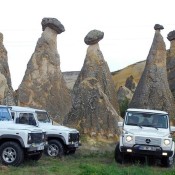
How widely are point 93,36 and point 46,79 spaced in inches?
202

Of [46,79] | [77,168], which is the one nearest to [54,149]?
[77,168]

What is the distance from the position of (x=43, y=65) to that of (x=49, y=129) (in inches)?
744

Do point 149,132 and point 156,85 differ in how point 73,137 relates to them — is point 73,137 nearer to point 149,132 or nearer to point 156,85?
point 149,132

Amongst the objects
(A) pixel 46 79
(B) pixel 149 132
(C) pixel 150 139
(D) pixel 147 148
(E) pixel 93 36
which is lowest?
(D) pixel 147 148

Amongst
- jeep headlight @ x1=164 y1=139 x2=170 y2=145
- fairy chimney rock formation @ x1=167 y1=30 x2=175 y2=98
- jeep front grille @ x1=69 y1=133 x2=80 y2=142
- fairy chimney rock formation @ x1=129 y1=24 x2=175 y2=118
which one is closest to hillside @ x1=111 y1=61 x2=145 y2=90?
fairy chimney rock formation @ x1=167 y1=30 x2=175 y2=98

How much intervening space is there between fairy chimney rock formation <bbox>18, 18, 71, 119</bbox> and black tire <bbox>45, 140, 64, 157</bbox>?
1633 centimetres

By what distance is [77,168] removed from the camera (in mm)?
15477

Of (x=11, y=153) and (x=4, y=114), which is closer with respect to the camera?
(x=11, y=153)

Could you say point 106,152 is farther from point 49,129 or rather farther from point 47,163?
point 47,163

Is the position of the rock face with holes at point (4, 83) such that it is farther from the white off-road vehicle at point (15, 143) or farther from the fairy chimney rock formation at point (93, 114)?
the white off-road vehicle at point (15, 143)

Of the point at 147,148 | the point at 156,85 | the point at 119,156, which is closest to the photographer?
the point at 147,148

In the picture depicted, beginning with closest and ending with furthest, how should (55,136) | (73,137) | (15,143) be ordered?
(15,143)
(55,136)
(73,137)

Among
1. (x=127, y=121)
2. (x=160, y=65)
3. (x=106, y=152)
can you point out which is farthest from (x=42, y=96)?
(x=127, y=121)

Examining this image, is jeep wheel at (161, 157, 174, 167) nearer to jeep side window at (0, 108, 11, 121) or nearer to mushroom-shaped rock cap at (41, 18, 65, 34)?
jeep side window at (0, 108, 11, 121)
